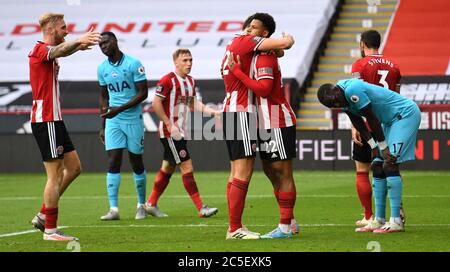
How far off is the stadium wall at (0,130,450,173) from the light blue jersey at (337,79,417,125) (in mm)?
11051

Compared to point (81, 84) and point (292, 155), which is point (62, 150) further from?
point (81, 84)

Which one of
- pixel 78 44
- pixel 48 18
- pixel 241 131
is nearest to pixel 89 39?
pixel 78 44

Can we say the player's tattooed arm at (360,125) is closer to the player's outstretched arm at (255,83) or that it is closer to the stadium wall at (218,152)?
the player's outstretched arm at (255,83)

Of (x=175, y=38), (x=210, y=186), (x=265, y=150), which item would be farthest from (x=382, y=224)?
(x=175, y=38)

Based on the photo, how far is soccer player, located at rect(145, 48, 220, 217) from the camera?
41.7 feet

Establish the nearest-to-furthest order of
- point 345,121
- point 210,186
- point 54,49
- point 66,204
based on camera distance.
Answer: point 54,49 → point 66,204 → point 210,186 → point 345,121

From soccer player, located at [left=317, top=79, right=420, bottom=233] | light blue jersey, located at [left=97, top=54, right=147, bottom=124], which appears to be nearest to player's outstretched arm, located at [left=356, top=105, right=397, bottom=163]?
soccer player, located at [left=317, top=79, right=420, bottom=233]

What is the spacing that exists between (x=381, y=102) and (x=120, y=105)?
3.89 m

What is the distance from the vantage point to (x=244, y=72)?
9.36m

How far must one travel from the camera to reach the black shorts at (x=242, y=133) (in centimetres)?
934

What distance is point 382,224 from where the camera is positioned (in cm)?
1005

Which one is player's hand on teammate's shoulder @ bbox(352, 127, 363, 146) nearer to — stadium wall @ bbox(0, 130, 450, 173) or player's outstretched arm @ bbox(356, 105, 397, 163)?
player's outstretched arm @ bbox(356, 105, 397, 163)

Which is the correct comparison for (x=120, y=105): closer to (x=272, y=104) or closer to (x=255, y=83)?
(x=272, y=104)

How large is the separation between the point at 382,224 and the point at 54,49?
3693 mm
